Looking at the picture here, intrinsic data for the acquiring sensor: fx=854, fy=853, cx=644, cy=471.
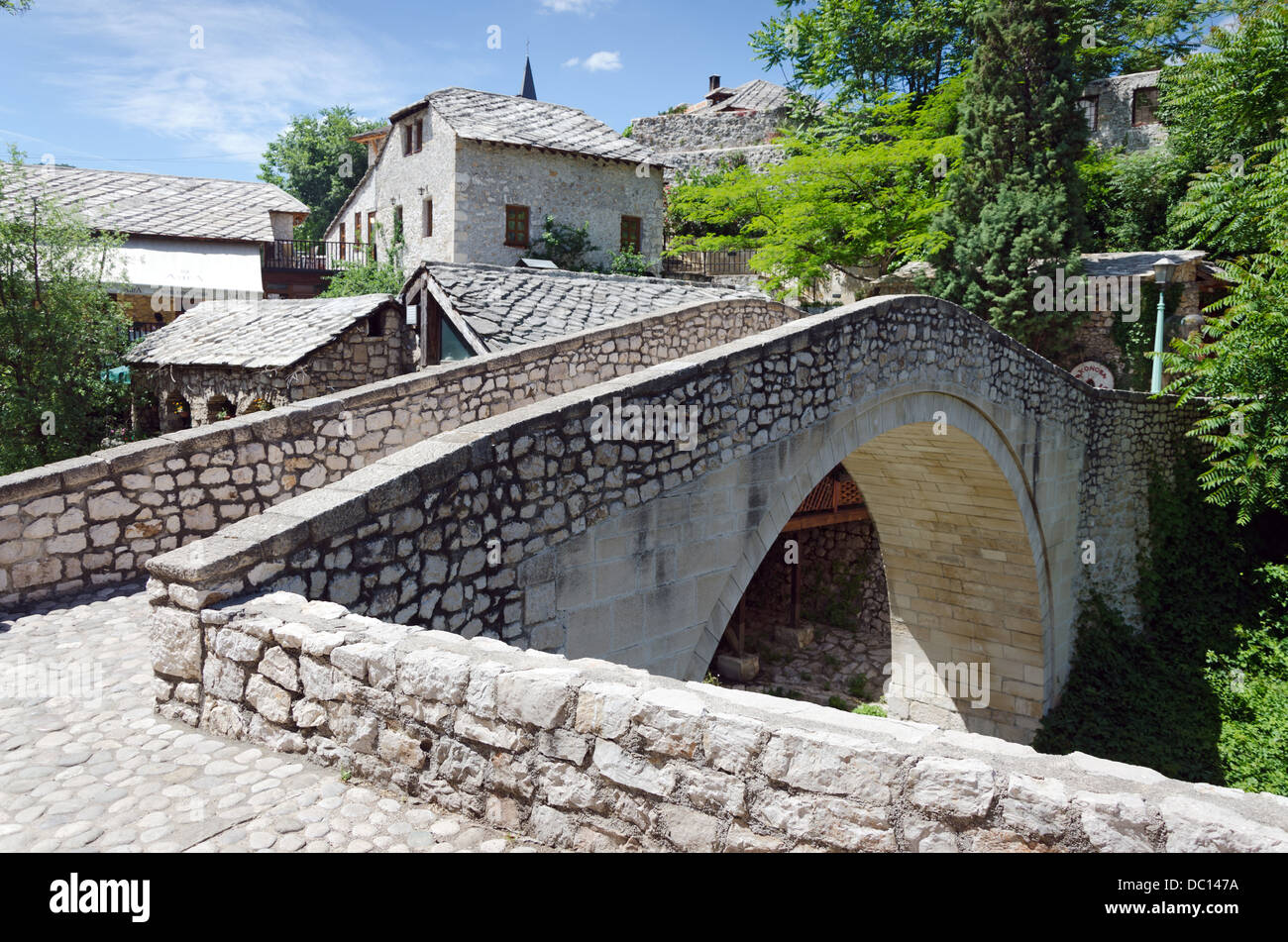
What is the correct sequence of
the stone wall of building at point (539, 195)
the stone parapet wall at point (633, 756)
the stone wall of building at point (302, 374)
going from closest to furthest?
the stone parapet wall at point (633, 756) < the stone wall of building at point (302, 374) < the stone wall of building at point (539, 195)

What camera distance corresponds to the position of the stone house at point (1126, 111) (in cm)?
2370

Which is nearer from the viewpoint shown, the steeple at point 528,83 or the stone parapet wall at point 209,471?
the stone parapet wall at point 209,471

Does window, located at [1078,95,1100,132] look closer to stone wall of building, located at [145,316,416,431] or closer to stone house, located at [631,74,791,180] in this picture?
stone house, located at [631,74,791,180]

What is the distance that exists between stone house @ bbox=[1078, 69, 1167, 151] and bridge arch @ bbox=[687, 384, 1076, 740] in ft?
53.9

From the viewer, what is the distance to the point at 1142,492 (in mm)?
14883

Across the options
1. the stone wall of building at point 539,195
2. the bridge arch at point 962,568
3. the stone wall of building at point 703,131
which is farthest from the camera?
the stone wall of building at point 703,131

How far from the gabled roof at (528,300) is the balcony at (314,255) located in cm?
1172

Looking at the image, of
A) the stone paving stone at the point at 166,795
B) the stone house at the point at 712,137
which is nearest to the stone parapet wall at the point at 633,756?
the stone paving stone at the point at 166,795

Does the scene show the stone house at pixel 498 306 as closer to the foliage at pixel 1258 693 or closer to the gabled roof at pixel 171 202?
the gabled roof at pixel 171 202

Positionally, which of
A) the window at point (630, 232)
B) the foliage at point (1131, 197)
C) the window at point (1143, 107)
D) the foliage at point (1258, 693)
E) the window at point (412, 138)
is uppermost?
the window at point (1143, 107)

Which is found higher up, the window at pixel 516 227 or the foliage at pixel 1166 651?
the window at pixel 516 227

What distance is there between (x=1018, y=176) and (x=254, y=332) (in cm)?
1596
